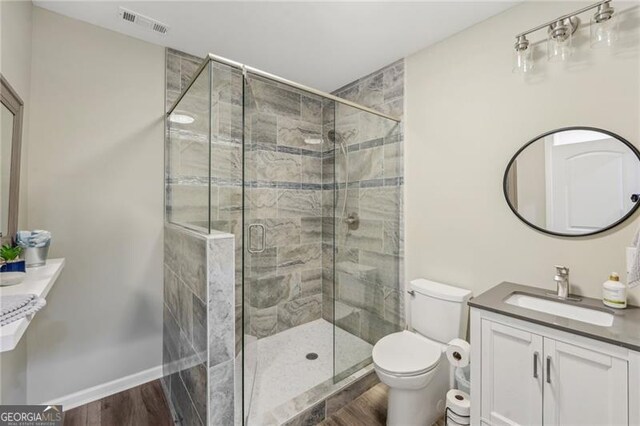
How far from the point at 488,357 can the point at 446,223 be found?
3.19ft

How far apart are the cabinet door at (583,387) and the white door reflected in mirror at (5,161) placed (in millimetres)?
2654

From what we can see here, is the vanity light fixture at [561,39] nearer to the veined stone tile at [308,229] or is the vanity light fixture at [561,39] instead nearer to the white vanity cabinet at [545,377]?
the white vanity cabinet at [545,377]

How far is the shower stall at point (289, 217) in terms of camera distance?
5.27ft

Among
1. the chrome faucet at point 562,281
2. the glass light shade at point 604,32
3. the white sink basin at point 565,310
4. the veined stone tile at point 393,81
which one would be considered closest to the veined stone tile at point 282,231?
the veined stone tile at point 393,81

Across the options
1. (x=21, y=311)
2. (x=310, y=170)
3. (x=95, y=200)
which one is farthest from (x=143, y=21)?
(x=21, y=311)

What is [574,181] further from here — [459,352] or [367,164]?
[367,164]

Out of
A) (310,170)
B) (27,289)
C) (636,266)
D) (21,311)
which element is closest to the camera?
(21,311)

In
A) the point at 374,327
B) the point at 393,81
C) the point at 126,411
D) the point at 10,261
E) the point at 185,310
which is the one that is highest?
the point at 393,81

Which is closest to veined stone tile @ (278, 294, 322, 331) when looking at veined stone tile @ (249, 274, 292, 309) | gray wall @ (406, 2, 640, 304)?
veined stone tile @ (249, 274, 292, 309)

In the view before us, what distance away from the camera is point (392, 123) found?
2.42 metres

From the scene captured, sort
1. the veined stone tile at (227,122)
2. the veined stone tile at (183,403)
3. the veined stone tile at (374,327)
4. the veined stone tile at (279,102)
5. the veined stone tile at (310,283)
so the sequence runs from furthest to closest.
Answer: the veined stone tile at (310,283)
the veined stone tile at (279,102)
the veined stone tile at (374,327)
the veined stone tile at (227,122)
the veined stone tile at (183,403)

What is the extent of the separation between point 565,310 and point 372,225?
4.36ft

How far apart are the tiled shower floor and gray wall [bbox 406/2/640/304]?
827 mm

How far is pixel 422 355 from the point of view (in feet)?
5.61
